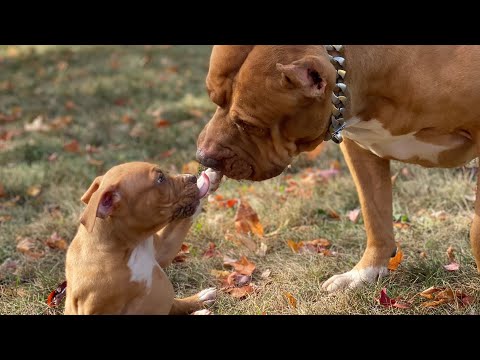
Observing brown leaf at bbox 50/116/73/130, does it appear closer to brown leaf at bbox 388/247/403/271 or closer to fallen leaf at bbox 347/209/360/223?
fallen leaf at bbox 347/209/360/223

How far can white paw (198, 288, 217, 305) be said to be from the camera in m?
4.39

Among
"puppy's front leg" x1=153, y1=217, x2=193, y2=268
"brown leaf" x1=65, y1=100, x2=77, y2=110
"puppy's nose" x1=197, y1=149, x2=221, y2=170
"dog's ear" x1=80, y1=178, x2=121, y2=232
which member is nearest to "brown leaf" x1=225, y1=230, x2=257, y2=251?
"puppy's front leg" x1=153, y1=217, x2=193, y2=268

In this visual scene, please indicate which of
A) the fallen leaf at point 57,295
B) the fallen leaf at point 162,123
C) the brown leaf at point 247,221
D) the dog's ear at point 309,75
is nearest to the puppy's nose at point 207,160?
the dog's ear at point 309,75

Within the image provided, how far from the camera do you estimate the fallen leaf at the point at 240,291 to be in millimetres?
4510

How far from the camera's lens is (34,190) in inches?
265

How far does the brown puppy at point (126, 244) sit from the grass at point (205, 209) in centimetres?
61

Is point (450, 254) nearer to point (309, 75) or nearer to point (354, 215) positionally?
point (354, 215)

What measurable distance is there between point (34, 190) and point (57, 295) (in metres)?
2.38

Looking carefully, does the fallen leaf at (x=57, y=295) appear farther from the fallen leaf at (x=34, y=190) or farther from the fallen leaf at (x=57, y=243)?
the fallen leaf at (x=34, y=190)

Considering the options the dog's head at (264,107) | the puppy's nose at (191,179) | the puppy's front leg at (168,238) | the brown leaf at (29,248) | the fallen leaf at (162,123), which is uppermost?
the dog's head at (264,107)

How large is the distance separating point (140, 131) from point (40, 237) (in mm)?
3167

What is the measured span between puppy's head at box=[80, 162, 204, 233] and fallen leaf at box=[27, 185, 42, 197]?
2853 mm
